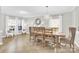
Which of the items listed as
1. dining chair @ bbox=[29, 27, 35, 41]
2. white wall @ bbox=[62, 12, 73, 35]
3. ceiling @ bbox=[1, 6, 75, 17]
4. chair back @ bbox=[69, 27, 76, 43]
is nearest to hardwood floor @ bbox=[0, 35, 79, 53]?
dining chair @ bbox=[29, 27, 35, 41]

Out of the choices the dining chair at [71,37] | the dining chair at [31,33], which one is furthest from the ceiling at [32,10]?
the dining chair at [71,37]

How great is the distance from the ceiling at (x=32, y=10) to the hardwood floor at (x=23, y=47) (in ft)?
1.39

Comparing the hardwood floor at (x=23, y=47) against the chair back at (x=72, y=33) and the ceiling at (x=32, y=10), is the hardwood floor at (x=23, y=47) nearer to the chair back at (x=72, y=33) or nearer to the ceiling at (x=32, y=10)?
the chair back at (x=72, y=33)

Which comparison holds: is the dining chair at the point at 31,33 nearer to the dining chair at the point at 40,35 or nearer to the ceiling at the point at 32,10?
the dining chair at the point at 40,35

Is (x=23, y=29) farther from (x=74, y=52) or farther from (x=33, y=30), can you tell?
(x=74, y=52)

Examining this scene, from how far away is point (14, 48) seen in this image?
6.84 feet

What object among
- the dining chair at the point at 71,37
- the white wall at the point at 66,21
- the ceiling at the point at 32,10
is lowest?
the dining chair at the point at 71,37

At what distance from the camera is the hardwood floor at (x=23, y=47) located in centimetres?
207

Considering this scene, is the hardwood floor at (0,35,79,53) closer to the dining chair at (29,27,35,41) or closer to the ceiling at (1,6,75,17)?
the dining chair at (29,27,35,41)

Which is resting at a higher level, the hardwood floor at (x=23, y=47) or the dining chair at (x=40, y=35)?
the dining chair at (x=40, y=35)

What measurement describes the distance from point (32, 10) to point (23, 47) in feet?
2.23

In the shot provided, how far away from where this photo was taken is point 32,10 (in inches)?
82.4
